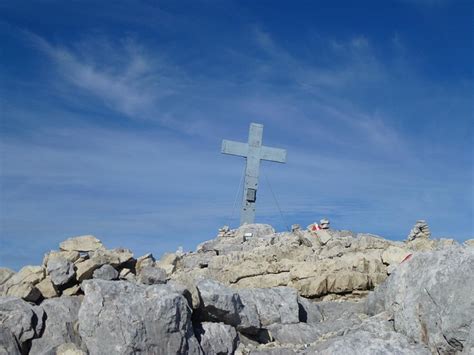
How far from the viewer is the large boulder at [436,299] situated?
9125mm

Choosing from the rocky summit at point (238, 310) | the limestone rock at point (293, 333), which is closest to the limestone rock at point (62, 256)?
the rocky summit at point (238, 310)

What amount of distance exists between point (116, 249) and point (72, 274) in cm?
302

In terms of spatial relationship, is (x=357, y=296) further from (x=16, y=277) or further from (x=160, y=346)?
(x=16, y=277)

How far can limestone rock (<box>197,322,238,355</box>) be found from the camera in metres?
10.4

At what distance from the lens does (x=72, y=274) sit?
12.9m

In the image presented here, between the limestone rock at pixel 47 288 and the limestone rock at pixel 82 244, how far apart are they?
3.15 meters

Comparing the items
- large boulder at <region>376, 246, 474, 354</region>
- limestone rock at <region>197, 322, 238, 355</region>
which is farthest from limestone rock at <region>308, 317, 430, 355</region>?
limestone rock at <region>197, 322, 238, 355</region>

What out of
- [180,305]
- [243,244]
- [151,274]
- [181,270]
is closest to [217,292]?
[180,305]

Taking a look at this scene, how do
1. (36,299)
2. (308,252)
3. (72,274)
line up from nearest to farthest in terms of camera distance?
1. (36,299)
2. (72,274)
3. (308,252)

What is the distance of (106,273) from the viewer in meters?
13.7

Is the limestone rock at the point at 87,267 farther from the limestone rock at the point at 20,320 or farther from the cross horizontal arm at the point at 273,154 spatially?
the cross horizontal arm at the point at 273,154

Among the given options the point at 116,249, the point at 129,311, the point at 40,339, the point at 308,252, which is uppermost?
the point at 308,252

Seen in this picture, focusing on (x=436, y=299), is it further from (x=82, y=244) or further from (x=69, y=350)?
(x=82, y=244)

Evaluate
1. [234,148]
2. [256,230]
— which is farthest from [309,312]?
[234,148]
